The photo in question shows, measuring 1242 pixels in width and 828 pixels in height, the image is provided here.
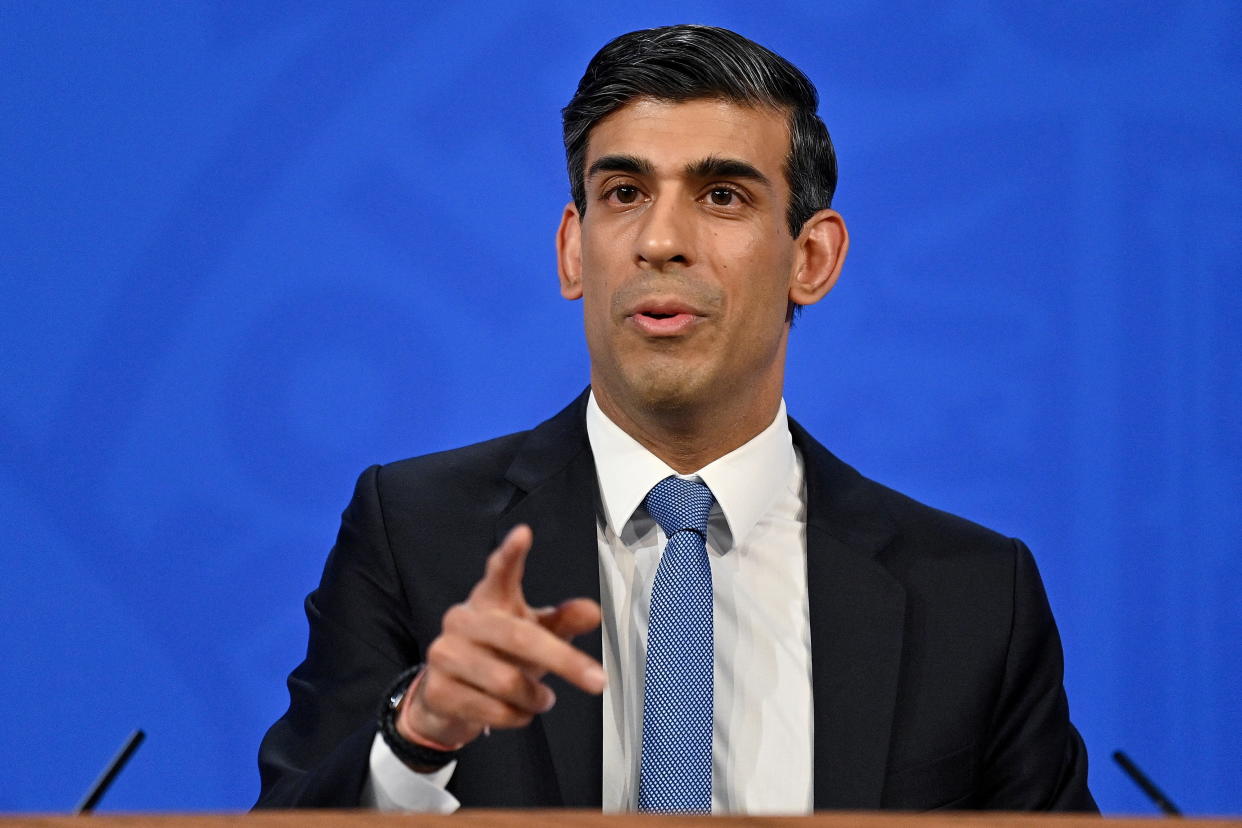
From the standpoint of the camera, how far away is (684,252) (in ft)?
5.90

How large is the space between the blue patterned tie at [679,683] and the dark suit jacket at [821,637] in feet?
0.22

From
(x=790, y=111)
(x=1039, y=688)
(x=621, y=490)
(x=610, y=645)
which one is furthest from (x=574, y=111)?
(x=1039, y=688)

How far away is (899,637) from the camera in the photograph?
1815mm

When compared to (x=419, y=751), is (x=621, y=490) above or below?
above

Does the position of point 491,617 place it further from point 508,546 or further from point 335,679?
point 335,679

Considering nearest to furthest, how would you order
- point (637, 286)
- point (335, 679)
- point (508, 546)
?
point (508, 546), point (335, 679), point (637, 286)

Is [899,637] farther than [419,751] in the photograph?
Yes

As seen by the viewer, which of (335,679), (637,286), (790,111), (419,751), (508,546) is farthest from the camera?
(790,111)

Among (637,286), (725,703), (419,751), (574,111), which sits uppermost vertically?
(574,111)

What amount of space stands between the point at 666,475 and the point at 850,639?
311mm

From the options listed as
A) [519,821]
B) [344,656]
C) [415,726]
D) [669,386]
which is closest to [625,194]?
[669,386]

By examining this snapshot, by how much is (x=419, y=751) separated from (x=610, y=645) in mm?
466

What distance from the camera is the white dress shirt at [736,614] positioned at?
1.73 metres

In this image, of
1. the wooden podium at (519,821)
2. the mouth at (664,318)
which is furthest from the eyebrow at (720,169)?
the wooden podium at (519,821)
